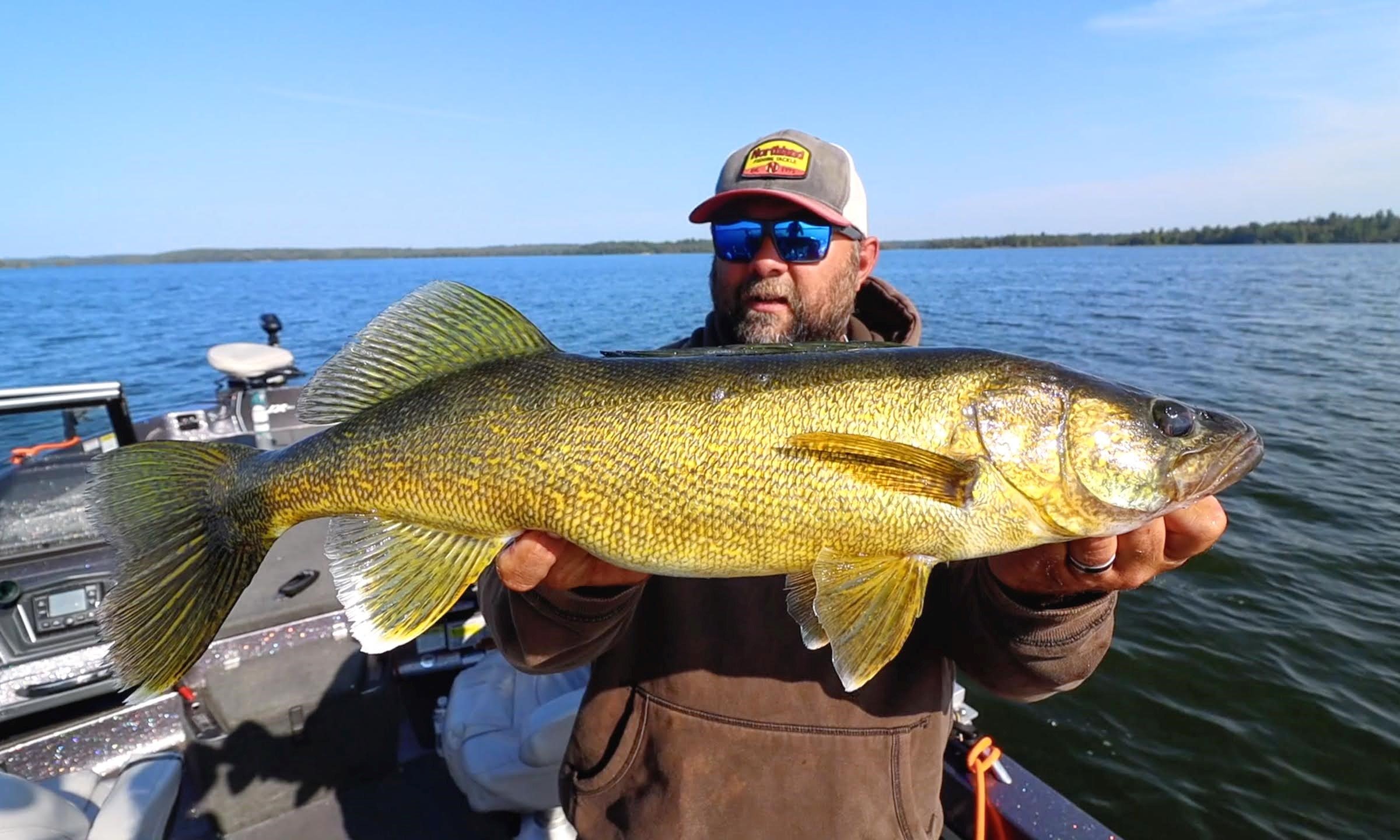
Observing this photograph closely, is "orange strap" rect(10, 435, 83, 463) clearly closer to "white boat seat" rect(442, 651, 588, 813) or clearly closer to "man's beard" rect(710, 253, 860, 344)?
"white boat seat" rect(442, 651, 588, 813)

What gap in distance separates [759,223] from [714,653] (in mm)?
2053

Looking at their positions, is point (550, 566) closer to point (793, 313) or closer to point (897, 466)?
point (897, 466)

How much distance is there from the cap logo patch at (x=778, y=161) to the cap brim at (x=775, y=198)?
12cm

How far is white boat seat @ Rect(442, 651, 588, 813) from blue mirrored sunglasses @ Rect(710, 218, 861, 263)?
228cm

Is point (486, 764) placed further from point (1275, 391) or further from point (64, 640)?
point (1275, 391)

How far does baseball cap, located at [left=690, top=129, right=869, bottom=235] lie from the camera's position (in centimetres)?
334

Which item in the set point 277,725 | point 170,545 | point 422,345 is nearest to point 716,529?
point 422,345

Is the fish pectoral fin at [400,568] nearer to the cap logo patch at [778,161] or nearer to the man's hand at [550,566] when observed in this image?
the man's hand at [550,566]

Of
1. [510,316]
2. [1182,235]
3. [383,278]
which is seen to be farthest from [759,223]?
[1182,235]

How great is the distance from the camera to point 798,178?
132 inches

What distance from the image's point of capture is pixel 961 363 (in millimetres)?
2182

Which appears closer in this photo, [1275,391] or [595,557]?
[595,557]

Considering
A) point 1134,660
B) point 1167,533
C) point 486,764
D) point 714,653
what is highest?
point 1167,533

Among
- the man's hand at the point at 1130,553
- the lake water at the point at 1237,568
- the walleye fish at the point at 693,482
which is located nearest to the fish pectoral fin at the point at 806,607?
the walleye fish at the point at 693,482
